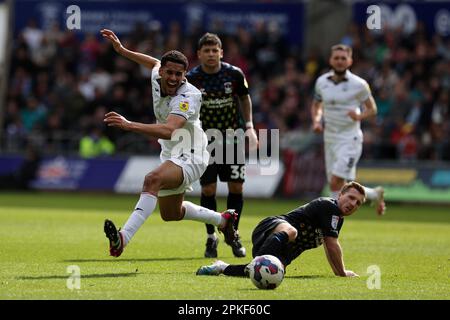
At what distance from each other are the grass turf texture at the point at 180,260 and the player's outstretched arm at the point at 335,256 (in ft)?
0.35

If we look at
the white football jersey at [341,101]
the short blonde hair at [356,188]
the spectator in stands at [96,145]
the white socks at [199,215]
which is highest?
the white football jersey at [341,101]

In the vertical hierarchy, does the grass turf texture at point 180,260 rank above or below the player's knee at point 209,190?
below

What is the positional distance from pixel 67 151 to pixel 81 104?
1570mm

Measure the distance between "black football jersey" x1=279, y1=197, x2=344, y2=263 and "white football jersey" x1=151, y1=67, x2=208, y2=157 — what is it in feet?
5.07

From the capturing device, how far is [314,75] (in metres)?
29.2

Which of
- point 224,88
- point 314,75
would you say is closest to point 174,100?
point 224,88

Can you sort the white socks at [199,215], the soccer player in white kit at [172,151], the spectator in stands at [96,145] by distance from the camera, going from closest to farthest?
the soccer player in white kit at [172,151] < the white socks at [199,215] < the spectator in stands at [96,145]

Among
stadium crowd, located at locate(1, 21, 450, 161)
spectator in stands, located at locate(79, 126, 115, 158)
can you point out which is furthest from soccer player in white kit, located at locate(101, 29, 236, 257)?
spectator in stands, located at locate(79, 126, 115, 158)

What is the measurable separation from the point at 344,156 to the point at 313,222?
628 cm

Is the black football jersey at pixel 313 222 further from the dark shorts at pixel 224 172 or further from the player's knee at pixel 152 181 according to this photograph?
the dark shorts at pixel 224 172

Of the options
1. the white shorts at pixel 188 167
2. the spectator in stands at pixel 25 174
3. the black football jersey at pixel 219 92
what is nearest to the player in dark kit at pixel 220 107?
the black football jersey at pixel 219 92

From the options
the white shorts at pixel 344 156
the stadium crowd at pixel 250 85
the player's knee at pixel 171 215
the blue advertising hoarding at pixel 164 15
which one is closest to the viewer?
the player's knee at pixel 171 215

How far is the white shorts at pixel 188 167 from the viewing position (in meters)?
11.2

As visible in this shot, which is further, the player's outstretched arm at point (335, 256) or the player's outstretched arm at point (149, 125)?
the player's outstretched arm at point (335, 256)
